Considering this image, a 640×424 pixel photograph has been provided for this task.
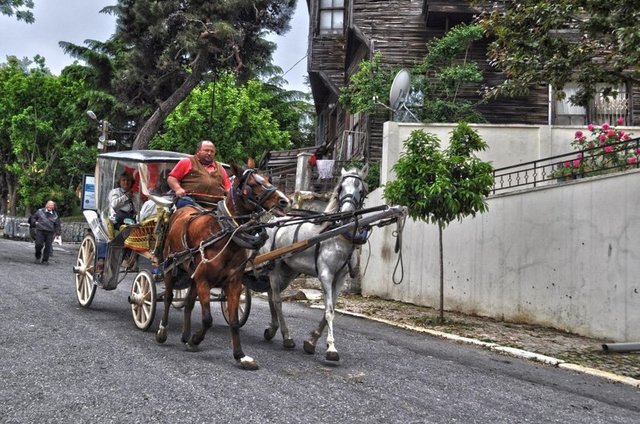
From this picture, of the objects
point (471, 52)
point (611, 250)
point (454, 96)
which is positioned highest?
point (471, 52)

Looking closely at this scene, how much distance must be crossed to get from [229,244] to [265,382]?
1670 millimetres

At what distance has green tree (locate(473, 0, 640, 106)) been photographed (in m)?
8.97

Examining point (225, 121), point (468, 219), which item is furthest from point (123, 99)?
point (468, 219)

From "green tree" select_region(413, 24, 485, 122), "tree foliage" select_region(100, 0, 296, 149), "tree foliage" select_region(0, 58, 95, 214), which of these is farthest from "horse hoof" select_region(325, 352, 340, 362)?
"tree foliage" select_region(0, 58, 95, 214)

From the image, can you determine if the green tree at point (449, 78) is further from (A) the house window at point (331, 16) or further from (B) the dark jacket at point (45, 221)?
(B) the dark jacket at point (45, 221)

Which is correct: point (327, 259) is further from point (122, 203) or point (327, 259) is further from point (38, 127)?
point (38, 127)

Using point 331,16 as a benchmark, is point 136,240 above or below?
below

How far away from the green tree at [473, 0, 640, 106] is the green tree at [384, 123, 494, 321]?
126 cm

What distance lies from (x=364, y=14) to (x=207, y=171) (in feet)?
47.8

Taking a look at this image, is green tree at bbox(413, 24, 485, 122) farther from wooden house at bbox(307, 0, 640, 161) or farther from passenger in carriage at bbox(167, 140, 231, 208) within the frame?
passenger in carriage at bbox(167, 140, 231, 208)

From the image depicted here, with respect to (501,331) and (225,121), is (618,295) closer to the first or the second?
(501,331)

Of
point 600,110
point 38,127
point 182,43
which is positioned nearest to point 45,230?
point 182,43

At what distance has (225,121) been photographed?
111 feet

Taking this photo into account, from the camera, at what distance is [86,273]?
10016mm
